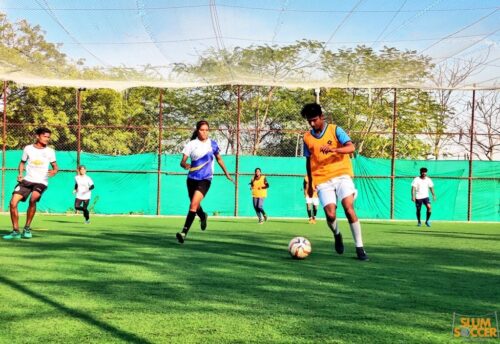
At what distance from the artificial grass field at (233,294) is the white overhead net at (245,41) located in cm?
774

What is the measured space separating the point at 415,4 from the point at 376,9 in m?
0.95

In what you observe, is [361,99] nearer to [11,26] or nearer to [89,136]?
[89,136]

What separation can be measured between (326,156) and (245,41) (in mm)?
8493

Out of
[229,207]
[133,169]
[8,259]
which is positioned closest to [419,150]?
[229,207]

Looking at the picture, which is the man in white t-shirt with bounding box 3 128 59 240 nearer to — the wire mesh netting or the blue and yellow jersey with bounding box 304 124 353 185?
the blue and yellow jersey with bounding box 304 124 353 185

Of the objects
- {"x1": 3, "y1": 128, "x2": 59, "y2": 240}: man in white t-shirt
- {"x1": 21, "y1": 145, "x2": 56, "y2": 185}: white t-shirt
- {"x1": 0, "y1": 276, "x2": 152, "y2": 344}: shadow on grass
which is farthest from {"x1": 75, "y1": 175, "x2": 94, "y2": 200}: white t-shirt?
{"x1": 0, "y1": 276, "x2": 152, "y2": 344}: shadow on grass

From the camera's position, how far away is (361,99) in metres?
35.7

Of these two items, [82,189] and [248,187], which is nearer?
[82,189]

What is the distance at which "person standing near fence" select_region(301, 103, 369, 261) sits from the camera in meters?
8.38

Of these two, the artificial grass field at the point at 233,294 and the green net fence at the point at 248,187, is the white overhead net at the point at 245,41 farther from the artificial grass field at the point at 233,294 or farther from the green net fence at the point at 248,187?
the artificial grass field at the point at 233,294

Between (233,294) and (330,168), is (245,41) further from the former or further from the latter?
(233,294)

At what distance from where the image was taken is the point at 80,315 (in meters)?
4.44

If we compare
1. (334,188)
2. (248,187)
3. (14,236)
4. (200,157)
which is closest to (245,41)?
(200,157)

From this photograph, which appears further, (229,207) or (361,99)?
(361,99)
